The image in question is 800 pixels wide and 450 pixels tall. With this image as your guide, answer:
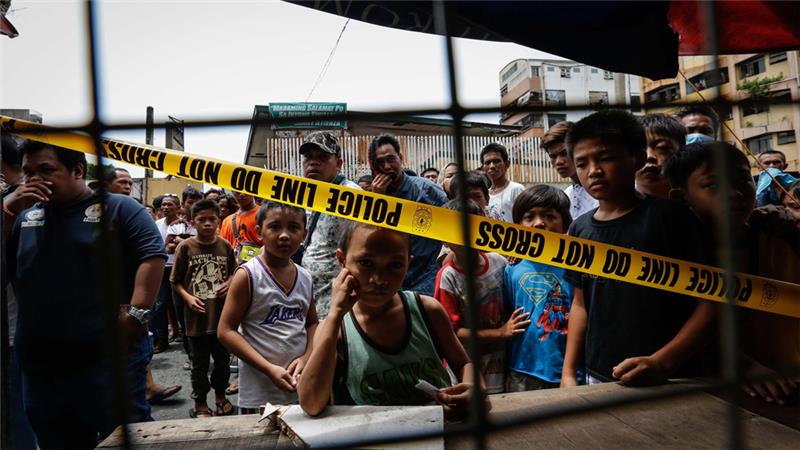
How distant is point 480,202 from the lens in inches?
113

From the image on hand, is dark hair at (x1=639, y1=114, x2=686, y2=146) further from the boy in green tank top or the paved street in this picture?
the paved street

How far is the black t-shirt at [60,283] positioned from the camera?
1.92 m

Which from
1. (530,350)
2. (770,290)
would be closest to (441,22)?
(770,290)

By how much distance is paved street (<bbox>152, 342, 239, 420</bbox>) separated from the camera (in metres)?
3.36

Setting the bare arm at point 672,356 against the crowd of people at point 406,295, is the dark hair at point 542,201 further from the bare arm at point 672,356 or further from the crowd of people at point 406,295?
the bare arm at point 672,356

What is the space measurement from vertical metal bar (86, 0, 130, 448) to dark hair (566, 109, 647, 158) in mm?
1378

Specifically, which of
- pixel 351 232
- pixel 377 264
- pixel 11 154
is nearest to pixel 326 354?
pixel 377 264

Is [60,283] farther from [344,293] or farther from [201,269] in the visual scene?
[201,269]

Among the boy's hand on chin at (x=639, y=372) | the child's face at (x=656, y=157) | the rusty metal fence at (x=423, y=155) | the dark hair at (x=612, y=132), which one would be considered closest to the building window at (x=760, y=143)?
the rusty metal fence at (x=423, y=155)

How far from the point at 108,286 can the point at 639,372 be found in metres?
1.15

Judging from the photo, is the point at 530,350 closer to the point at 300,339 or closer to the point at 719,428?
the point at 300,339

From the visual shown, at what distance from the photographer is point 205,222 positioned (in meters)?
3.57

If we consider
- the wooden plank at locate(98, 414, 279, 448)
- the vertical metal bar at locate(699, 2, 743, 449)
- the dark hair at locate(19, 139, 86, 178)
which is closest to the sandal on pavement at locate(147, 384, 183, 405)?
the dark hair at locate(19, 139, 86, 178)

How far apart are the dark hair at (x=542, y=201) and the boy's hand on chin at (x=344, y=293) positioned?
4.02ft
